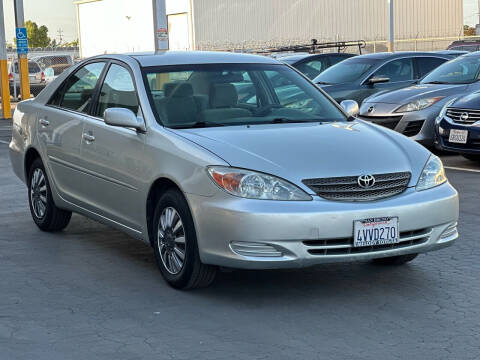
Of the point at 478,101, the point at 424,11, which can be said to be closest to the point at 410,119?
the point at 478,101

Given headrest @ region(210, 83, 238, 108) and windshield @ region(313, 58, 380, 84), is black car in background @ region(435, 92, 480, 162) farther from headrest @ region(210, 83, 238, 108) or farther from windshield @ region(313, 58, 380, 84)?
headrest @ region(210, 83, 238, 108)

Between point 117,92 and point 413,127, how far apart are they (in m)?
6.87

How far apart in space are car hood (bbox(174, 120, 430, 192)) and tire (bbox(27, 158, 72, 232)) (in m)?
2.19

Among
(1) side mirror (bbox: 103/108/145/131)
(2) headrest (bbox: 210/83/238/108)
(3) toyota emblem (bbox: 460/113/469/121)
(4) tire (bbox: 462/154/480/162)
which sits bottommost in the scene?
(4) tire (bbox: 462/154/480/162)

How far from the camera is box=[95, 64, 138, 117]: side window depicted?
691 centimetres

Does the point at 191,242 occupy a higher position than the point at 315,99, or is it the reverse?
the point at 315,99

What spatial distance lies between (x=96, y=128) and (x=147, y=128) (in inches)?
30.8

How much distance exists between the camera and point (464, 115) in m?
11.7

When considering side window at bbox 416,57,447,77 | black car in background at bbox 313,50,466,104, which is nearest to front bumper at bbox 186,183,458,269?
black car in background at bbox 313,50,466,104

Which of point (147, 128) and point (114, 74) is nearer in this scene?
point (147, 128)

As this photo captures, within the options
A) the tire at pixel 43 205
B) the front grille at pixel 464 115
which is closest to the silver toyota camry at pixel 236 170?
the tire at pixel 43 205

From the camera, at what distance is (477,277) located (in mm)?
6355

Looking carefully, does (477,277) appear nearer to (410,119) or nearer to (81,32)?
(410,119)

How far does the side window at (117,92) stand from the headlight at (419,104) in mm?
6775
